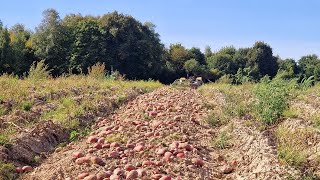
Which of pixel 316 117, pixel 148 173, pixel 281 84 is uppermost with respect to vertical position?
pixel 281 84

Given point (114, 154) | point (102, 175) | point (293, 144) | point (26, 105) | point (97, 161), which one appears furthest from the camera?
point (26, 105)

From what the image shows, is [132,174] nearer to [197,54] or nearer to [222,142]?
[222,142]

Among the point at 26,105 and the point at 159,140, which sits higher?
the point at 26,105

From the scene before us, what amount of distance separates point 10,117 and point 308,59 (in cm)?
4691

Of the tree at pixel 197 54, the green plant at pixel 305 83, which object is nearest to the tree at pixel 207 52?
the tree at pixel 197 54

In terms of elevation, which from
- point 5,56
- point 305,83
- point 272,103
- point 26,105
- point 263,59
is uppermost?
point 263,59

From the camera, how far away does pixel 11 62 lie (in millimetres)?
25453

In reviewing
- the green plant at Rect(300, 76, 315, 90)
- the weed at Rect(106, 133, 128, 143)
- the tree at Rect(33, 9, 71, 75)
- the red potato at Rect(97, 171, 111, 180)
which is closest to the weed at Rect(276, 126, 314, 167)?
the red potato at Rect(97, 171, 111, 180)

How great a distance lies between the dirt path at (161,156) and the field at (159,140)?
0.04ft

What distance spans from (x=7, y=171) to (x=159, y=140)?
1.97 metres

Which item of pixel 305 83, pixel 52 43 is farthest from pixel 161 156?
pixel 52 43

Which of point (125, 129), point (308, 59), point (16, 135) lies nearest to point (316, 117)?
point (125, 129)

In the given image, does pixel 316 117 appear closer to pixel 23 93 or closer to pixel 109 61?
pixel 23 93

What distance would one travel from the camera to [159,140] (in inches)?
224
